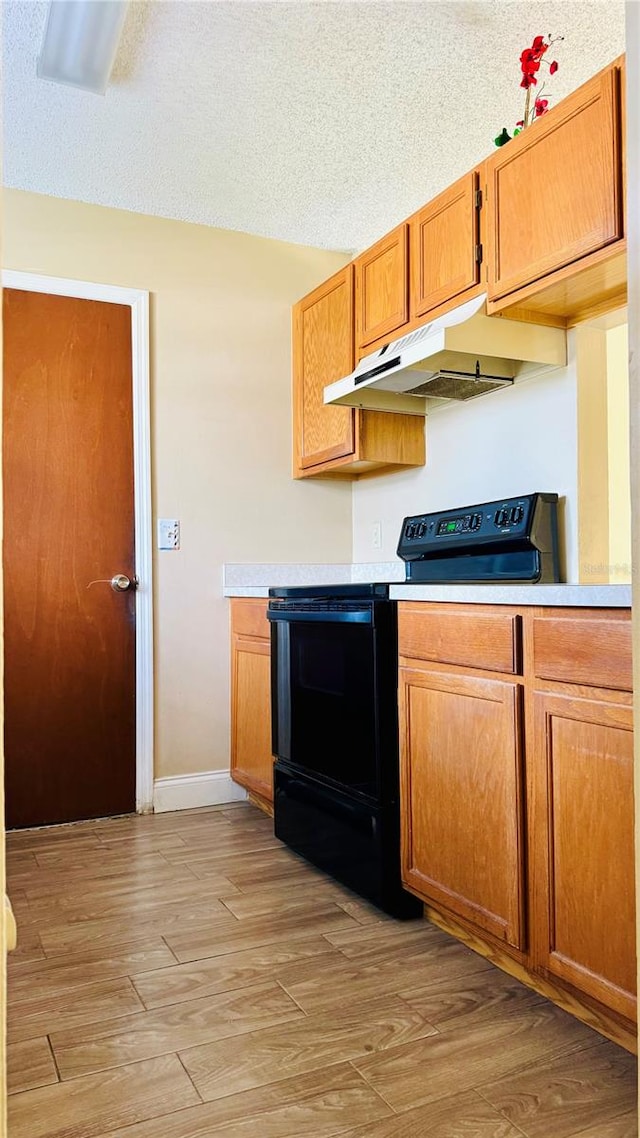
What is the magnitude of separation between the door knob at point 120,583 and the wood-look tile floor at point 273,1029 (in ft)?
3.78

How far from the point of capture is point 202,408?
10.9 ft

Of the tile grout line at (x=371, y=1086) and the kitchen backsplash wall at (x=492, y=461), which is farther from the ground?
the kitchen backsplash wall at (x=492, y=461)

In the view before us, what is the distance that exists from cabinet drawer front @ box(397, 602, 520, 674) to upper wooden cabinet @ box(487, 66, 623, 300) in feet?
3.12

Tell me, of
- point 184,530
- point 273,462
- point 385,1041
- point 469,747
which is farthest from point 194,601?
point 385,1041

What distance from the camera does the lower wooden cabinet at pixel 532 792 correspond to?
1.40 m

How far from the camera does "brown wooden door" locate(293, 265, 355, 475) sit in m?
3.10

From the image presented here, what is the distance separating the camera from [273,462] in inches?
137


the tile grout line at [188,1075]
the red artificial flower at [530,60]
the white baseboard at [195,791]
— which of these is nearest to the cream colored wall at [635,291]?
the tile grout line at [188,1075]

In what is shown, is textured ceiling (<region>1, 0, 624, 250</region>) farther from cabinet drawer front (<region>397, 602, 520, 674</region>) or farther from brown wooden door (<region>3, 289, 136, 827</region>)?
cabinet drawer front (<region>397, 602, 520, 674</region>)

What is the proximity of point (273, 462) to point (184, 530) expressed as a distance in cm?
53

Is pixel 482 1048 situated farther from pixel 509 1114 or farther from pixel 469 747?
pixel 469 747

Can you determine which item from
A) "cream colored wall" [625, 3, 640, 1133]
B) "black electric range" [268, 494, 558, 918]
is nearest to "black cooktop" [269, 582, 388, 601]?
"black electric range" [268, 494, 558, 918]

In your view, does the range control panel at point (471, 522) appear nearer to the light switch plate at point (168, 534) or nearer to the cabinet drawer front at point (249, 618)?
the cabinet drawer front at point (249, 618)

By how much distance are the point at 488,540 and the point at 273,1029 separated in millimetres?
1523
